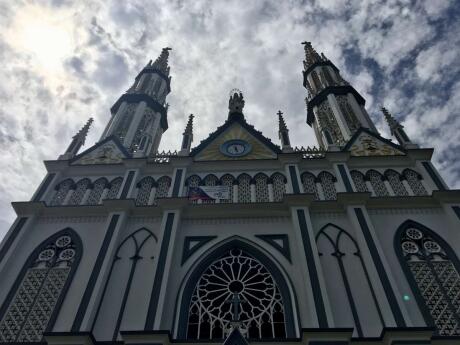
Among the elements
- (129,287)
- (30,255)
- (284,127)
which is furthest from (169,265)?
(284,127)

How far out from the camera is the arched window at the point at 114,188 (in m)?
16.4

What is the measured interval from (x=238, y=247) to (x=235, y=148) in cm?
597

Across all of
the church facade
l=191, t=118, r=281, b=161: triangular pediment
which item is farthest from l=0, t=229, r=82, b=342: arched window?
l=191, t=118, r=281, b=161: triangular pediment

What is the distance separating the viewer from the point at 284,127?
19.4m

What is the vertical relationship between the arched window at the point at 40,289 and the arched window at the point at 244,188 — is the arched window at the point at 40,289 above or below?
below

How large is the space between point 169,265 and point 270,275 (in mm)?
3135

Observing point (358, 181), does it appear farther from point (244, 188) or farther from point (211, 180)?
point (211, 180)

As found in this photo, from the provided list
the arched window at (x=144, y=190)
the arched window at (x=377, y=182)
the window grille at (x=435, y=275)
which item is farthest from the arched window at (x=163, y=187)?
the window grille at (x=435, y=275)

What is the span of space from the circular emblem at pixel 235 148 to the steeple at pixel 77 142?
671cm

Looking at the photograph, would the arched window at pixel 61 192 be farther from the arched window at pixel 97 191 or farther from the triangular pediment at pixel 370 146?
the triangular pediment at pixel 370 146

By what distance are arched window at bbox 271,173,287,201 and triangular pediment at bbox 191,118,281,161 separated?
55.4 inches

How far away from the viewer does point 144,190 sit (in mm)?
16547

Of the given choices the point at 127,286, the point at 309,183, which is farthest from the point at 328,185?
the point at 127,286

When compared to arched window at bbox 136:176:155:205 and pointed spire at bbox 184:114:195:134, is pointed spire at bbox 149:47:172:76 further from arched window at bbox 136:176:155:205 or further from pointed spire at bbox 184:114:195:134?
arched window at bbox 136:176:155:205
